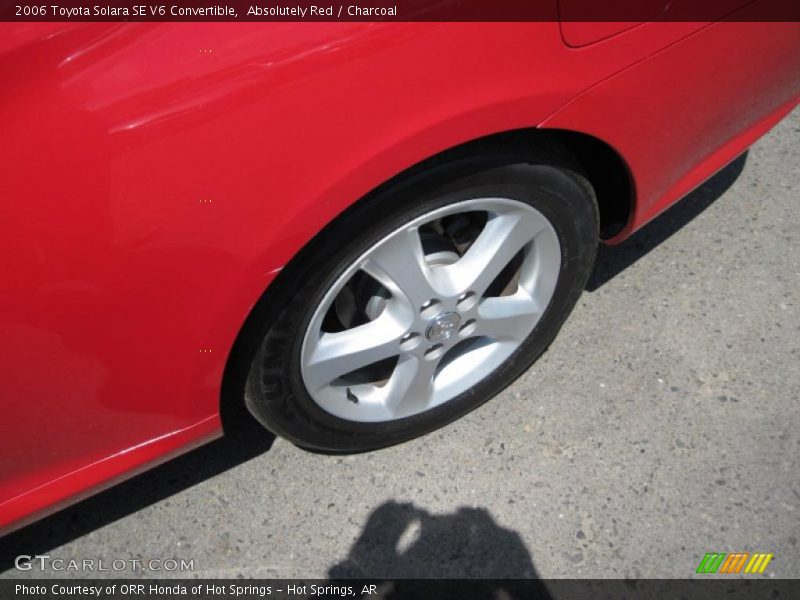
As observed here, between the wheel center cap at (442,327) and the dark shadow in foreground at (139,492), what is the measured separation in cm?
59

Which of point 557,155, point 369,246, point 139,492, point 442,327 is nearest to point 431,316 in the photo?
point 442,327

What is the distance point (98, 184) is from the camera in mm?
1132

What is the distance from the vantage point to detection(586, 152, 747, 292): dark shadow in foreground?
2.38 m

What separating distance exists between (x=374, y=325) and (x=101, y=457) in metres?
0.63

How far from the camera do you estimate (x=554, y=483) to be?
1960 mm

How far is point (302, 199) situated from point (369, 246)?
23 centimetres

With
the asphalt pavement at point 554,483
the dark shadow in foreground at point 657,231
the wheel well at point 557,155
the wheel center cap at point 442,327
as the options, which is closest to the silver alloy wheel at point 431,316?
the wheel center cap at point 442,327

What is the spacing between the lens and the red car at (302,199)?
112 centimetres

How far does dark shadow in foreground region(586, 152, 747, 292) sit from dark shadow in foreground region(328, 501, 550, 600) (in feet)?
2.83

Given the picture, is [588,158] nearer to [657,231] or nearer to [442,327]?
[442,327]

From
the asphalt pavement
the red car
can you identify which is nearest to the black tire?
the red car

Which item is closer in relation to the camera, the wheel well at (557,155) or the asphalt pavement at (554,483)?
the wheel well at (557,155)

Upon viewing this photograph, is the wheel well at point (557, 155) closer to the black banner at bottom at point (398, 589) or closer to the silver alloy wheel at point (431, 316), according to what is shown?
the silver alloy wheel at point (431, 316)

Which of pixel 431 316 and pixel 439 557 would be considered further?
pixel 439 557
